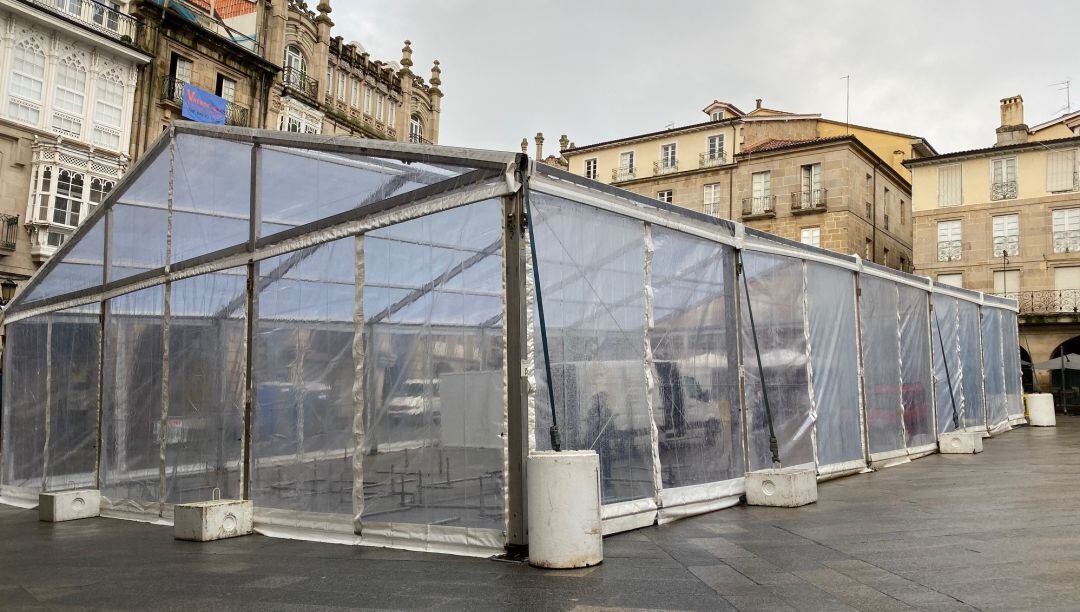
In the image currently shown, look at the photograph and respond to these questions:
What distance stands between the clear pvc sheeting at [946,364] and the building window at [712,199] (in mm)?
23110

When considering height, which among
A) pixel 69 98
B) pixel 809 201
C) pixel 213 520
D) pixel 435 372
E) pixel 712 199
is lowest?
pixel 213 520

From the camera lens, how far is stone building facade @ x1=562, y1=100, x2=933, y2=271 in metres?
36.2

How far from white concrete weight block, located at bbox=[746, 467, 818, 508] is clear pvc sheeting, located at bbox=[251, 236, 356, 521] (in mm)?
4494

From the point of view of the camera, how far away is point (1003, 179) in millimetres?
34438

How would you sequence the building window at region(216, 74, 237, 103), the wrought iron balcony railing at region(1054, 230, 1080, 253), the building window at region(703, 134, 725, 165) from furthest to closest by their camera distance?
the building window at region(703, 134, 725, 165), the wrought iron balcony railing at region(1054, 230, 1080, 253), the building window at region(216, 74, 237, 103)

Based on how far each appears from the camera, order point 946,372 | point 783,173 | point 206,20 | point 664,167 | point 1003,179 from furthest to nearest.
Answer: point 664,167, point 783,173, point 1003,179, point 206,20, point 946,372

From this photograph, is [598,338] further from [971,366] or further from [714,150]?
[714,150]

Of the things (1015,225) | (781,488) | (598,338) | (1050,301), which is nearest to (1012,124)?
(1015,225)

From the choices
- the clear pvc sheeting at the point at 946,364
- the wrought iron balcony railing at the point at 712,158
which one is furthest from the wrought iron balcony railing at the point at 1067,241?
the clear pvc sheeting at the point at 946,364

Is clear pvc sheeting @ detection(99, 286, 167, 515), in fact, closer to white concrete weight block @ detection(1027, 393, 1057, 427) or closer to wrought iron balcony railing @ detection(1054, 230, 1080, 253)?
white concrete weight block @ detection(1027, 393, 1057, 427)

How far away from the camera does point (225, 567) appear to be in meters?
6.57

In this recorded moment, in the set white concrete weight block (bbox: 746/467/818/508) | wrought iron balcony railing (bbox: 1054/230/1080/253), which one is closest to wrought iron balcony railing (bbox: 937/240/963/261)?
wrought iron balcony railing (bbox: 1054/230/1080/253)

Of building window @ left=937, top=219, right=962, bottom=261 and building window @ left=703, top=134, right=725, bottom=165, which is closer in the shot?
building window @ left=937, top=219, right=962, bottom=261

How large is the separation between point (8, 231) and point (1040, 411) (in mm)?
30836
